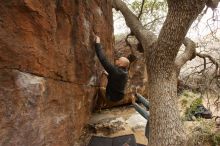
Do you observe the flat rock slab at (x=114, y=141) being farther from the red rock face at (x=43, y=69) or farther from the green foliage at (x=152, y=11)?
the green foliage at (x=152, y=11)

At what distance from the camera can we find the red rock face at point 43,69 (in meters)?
3.86

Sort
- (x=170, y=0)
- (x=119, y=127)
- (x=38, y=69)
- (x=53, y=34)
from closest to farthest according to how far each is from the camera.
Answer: (x=38, y=69)
(x=53, y=34)
(x=170, y=0)
(x=119, y=127)

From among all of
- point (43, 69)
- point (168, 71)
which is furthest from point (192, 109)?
point (43, 69)

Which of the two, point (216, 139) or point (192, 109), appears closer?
point (216, 139)

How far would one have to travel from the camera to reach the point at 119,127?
765 centimetres

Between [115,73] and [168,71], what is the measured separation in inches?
43.7

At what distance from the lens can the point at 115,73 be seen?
6258 millimetres

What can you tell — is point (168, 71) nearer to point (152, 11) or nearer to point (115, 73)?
point (115, 73)

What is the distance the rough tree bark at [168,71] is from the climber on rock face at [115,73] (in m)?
0.61

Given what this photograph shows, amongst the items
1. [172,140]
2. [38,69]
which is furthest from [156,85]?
[38,69]

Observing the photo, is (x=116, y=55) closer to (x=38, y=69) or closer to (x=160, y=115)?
(x=160, y=115)

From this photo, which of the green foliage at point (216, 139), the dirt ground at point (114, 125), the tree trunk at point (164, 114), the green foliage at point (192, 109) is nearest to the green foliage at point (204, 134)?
the green foliage at point (216, 139)

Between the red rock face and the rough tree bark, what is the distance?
1.45 metres

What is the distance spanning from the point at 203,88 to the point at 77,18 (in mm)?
5406
